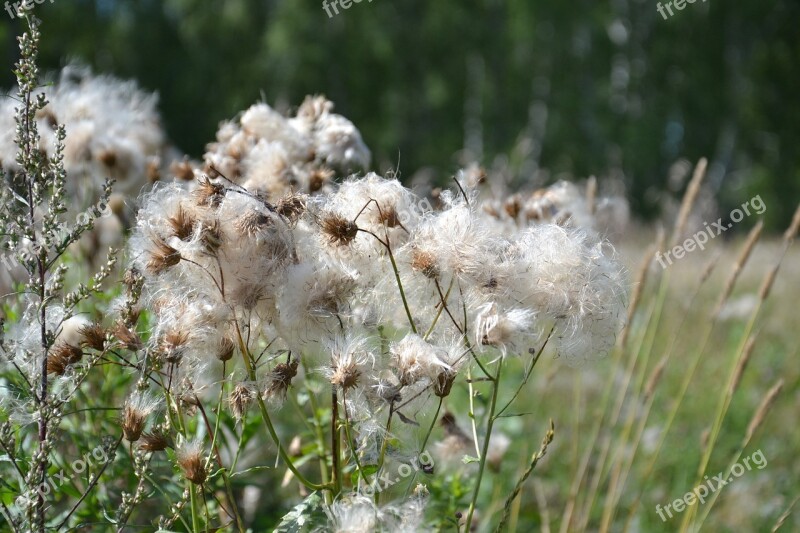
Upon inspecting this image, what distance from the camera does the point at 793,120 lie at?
2270 centimetres

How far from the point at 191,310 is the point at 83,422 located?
3.94 feet

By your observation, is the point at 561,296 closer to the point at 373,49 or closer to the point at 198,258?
the point at 198,258

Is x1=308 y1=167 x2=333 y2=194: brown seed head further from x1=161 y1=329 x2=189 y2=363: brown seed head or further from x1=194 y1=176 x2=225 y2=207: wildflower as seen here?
x1=161 y1=329 x2=189 y2=363: brown seed head

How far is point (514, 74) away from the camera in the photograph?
2323 centimetres

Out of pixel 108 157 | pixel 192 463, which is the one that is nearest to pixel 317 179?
pixel 192 463

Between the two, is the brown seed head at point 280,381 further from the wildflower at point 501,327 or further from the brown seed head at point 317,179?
the brown seed head at point 317,179

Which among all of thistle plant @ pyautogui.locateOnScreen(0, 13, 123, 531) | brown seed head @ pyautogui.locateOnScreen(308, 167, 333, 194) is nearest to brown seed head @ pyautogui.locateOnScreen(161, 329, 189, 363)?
thistle plant @ pyautogui.locateOnScreen(0, 13, 123, 531)

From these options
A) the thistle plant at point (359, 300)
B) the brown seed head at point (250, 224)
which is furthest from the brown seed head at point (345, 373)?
the brown seed head at point (250, 224)

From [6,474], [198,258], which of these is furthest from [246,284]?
[6,474]

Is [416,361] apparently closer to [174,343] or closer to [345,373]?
[345,373]

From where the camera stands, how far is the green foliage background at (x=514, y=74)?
21.4m

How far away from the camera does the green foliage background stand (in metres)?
21.4

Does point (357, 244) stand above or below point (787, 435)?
below

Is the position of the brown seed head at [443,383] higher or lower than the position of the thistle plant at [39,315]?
lower
